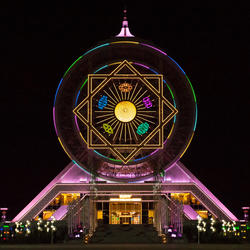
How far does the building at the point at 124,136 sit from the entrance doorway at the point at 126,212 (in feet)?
0.93

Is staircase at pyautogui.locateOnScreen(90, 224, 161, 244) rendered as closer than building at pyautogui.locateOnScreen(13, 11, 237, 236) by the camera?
Yes

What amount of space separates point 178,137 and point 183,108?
93.4 inches

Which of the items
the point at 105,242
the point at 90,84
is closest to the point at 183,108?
the point at 90,84

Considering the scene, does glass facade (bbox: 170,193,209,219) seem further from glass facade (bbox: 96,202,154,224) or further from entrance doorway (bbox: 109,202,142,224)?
entrance doorway (bbox: 109,202,142,224)

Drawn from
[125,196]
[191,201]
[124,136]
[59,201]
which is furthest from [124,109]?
[191,201]

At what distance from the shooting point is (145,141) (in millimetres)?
41344

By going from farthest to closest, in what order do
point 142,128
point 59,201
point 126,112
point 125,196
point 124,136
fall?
point 59,201 < point 124,136 < point 125,196 < point 126,112 < point 142,128

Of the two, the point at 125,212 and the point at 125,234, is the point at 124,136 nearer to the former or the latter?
the point at 125,212

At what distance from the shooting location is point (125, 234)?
117ft

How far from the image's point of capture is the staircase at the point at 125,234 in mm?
34531

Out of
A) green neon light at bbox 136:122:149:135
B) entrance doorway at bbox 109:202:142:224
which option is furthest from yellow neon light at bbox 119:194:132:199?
green neon light at bbox 136:122:149:135

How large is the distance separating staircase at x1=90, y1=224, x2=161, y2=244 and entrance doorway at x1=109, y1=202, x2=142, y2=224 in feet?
25.8

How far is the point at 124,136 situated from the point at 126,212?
6468 mm

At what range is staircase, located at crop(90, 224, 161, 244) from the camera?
34.5 m
